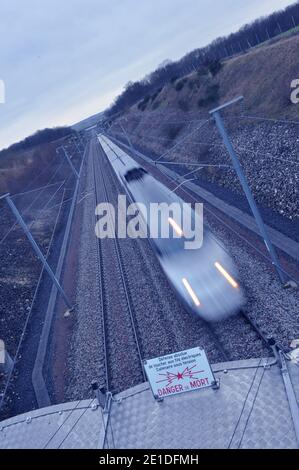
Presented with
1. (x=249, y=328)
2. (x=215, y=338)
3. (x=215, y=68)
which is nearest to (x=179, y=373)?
(x=215, y=338)

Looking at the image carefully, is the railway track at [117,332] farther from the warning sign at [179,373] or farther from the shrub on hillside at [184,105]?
the shrub on hillside at [184,105]

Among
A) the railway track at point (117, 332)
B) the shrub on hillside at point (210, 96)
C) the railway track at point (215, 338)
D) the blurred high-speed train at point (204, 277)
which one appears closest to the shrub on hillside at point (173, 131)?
the shrub on hillside at point (210, 96)

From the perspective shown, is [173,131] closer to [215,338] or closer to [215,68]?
[215,68]

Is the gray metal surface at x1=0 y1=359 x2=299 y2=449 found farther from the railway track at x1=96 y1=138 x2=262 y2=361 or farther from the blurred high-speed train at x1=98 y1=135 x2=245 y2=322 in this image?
the blurred high-speed train at x1=98 y1=135 x2=245 y2=322

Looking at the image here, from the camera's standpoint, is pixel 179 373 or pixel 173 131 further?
pixel 173 131

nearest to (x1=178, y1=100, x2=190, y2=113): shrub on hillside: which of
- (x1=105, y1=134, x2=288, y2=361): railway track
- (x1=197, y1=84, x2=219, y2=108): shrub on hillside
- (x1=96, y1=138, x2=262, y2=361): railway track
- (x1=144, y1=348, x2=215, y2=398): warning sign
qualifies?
(x1=197, y1=84, x2=219, y2=108): shrub on hillside
